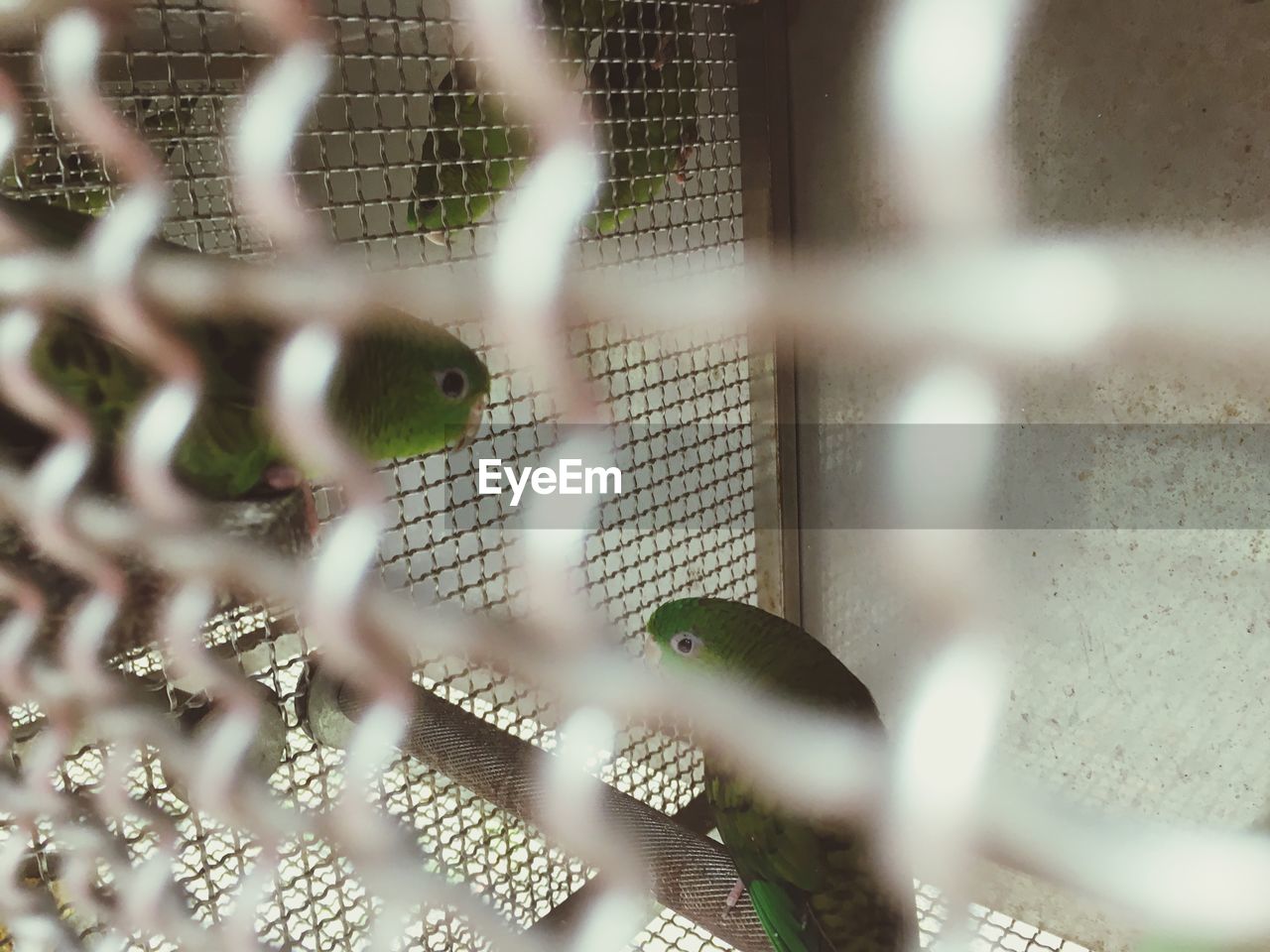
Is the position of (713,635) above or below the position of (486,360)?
below

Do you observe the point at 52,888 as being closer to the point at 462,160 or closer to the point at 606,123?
the point at 462,160

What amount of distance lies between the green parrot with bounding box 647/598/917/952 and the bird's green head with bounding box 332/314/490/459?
0.98 feet

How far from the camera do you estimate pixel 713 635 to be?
83 centimetres

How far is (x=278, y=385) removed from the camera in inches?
7.5

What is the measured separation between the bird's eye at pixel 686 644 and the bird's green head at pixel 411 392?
32 centimetres

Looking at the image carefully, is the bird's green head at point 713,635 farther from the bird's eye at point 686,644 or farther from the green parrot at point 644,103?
the green parrot at point 644,103

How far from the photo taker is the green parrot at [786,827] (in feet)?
2.16

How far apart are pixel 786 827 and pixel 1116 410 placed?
490 mm

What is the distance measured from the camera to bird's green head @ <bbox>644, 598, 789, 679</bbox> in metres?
0.80

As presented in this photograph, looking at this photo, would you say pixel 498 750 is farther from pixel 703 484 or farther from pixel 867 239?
pixel 867 239

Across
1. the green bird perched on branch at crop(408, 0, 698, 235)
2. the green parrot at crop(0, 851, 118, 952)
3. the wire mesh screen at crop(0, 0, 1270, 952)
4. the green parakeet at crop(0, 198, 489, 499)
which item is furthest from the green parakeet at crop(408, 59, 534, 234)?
the green parrot at crop(0, 851, 118, 952)

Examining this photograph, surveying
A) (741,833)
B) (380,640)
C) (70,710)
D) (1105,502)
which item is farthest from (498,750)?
(1105,502)

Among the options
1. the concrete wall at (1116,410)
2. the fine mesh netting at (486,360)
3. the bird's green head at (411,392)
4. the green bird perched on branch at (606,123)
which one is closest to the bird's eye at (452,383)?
the bird's green head at (411,392)

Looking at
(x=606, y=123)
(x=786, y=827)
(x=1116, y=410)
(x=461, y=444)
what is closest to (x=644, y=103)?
(x=606, y=123)
